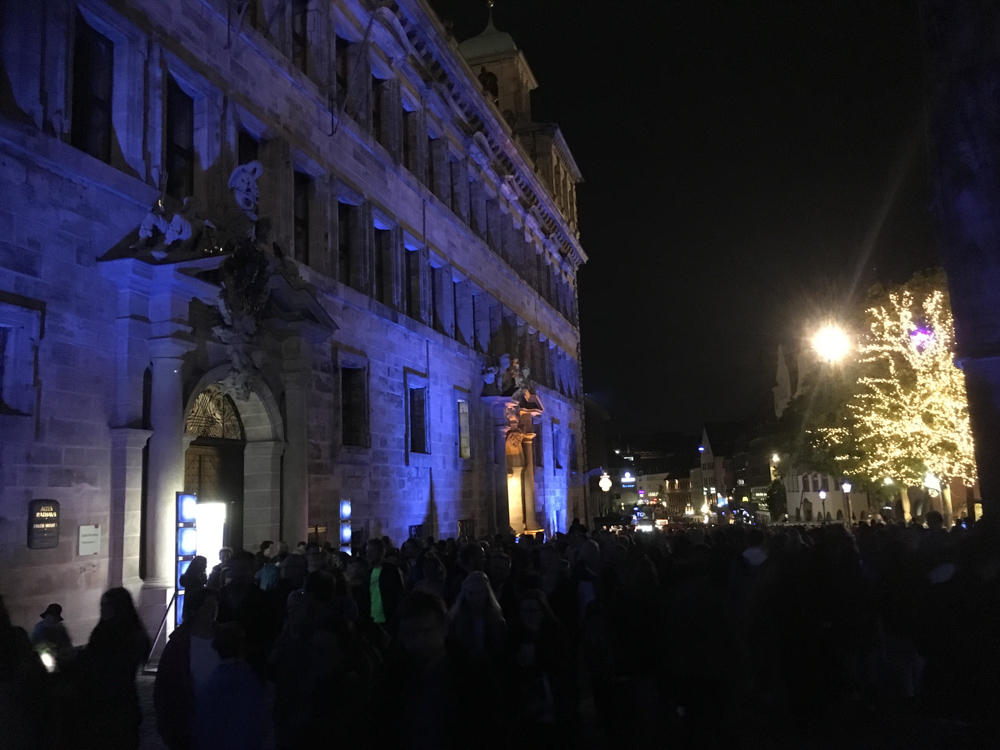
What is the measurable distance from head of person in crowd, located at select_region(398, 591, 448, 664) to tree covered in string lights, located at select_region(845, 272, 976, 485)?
25.5 metres

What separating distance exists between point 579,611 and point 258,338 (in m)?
9.03

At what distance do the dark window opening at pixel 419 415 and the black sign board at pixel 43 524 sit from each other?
12.1 meters

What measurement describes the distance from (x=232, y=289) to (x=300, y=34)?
27.0 feet

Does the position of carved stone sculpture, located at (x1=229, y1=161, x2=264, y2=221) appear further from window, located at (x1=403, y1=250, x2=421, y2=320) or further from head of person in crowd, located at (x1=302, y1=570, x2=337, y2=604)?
head of person in crowd, located at (x1=302, y1=570, x2=337, y2=604)

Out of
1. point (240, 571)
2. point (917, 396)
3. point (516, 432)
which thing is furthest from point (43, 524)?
point (917, 396)

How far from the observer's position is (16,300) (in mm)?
10680

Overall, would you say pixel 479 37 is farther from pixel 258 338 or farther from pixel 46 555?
pixel 46 555

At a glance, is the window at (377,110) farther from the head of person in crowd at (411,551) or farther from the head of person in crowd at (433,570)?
the head of person in crowd at (433,570)

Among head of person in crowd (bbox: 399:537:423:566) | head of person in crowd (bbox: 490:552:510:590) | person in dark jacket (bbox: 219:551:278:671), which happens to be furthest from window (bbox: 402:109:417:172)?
person in dark jacket (bbox: 219:551:278:671)

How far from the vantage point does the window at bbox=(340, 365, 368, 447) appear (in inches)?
758

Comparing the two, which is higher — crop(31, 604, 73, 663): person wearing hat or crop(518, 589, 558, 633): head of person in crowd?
crop(518, 589, 558, 633): head of person in crowd

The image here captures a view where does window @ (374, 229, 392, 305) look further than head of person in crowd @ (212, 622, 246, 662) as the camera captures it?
Yes

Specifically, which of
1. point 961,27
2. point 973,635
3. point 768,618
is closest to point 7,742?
point 768,618

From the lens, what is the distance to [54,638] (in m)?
5.81
